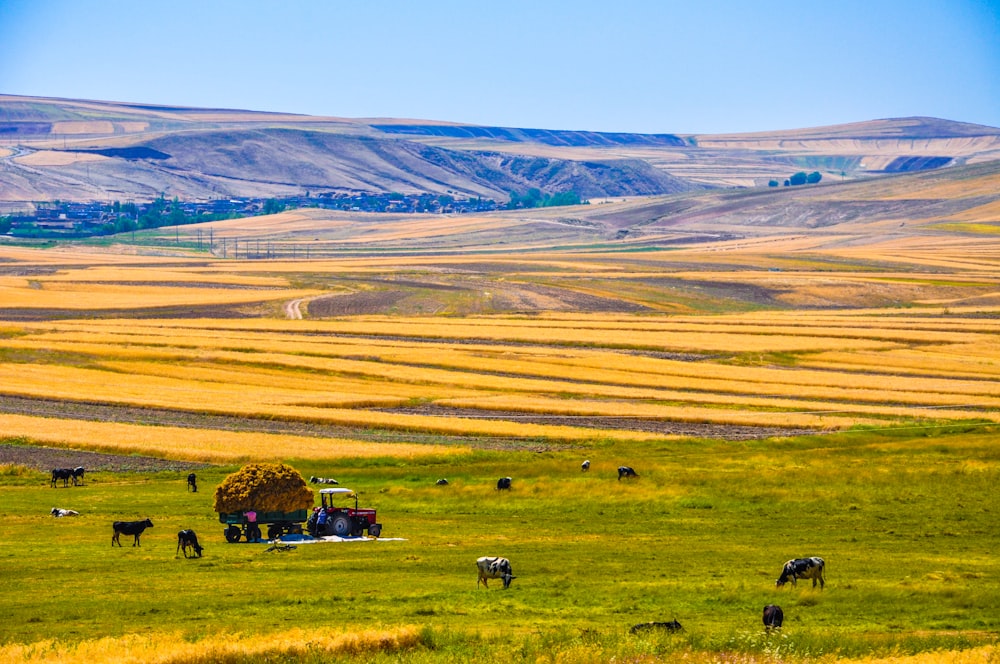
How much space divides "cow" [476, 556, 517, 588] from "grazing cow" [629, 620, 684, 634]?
530cm

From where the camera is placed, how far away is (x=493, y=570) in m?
27.9

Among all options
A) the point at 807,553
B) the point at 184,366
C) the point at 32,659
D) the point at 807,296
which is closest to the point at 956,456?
the point at 807,553

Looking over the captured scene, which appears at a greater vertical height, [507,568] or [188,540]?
[188,540]

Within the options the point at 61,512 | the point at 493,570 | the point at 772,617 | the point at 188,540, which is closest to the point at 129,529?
the point at 188,540

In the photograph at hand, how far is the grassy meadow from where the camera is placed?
2331 centimetres

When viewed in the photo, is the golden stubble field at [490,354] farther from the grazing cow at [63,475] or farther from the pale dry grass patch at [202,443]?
the grazing cow at [63,475]

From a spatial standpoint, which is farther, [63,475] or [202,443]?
[202,443]

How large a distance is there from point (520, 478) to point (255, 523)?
13.1m

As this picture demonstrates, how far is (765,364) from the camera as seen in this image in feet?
300

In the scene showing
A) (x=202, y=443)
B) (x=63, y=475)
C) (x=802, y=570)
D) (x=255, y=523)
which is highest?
(x=202, y=443)

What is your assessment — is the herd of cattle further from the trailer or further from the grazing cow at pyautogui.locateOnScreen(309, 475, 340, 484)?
the grazing cow at pyautogui.locateOnScreen(309, 475, 340, 484)

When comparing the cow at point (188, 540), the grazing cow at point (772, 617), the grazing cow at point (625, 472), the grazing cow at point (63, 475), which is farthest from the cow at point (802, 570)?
the grazing cow at point (63, 475)

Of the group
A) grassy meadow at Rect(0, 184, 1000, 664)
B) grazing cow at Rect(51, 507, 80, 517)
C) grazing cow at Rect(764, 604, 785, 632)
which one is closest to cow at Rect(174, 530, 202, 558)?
grassy meadow at Rect(0, 184, 1000, 664)

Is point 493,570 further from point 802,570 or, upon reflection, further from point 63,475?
point 63,475
